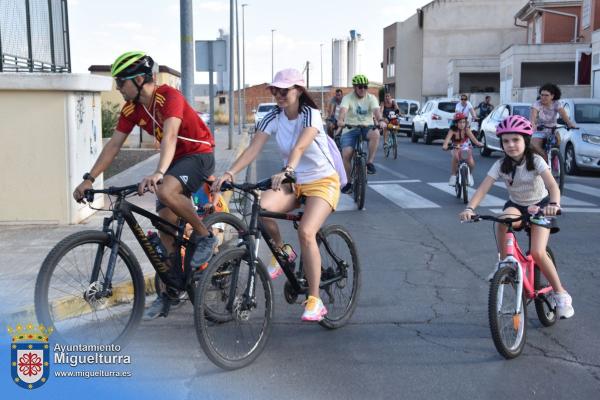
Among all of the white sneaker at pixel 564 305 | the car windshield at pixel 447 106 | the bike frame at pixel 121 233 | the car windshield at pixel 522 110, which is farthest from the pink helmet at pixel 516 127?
the car windshield at pixel 447 106

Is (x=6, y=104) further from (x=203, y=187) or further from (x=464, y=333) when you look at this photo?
(x=464, y=333)

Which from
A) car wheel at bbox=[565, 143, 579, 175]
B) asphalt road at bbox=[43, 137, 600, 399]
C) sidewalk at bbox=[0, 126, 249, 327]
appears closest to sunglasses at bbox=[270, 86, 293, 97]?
asphalt road at bbox=[43, 137, 600, 399]

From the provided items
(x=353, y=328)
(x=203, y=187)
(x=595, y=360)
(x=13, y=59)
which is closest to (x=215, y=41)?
(x=13, y=59)

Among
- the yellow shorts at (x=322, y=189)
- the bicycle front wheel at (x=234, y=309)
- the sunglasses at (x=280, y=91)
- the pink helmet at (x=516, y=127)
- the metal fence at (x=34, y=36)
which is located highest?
the metal fence at (x=34, y=36)

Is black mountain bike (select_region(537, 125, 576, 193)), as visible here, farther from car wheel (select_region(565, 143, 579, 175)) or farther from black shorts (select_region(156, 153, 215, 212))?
black shorts (select_region(156, 153, 215, 212))

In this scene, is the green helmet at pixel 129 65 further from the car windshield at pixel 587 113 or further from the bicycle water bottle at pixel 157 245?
the car windshield at pixel 587 113

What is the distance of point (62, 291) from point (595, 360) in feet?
10.8

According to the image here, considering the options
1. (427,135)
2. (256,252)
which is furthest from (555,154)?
(427,135)

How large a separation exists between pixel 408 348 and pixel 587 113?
14296mm

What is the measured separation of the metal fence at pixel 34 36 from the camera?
9875mm

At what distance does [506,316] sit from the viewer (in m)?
5.18

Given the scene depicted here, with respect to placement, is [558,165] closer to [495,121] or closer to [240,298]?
[240,298]

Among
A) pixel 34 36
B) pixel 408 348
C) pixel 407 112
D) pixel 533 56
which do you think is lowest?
pixel 408 348

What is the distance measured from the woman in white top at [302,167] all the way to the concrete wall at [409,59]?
5965 centimetres
